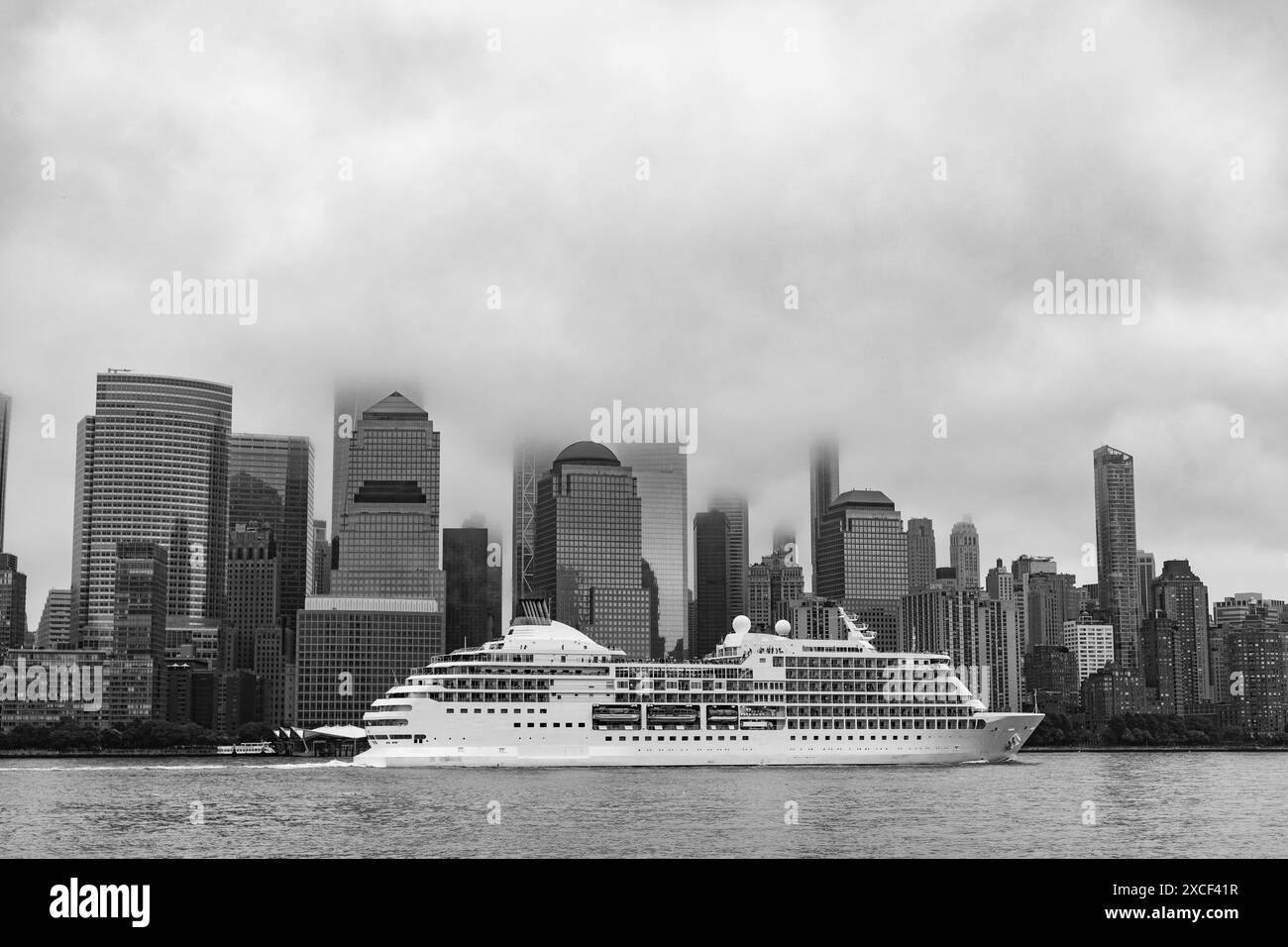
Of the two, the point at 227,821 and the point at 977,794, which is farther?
the point at 977,794

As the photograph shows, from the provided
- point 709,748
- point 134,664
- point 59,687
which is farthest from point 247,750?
point 709,748

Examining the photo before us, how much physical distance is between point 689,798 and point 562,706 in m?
27.5

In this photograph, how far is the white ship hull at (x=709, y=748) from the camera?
249 feet

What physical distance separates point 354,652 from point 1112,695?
94.2 metres

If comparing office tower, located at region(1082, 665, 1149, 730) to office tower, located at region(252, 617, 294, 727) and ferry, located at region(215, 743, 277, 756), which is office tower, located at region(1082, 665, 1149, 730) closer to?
ferry, located at region(215, 743, 277, 756)

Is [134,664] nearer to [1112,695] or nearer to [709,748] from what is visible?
[709,748]

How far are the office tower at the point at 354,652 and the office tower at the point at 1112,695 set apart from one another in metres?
81.0

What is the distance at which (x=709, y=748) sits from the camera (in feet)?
265

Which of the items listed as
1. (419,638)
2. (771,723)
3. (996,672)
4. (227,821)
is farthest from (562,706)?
(996,672)
